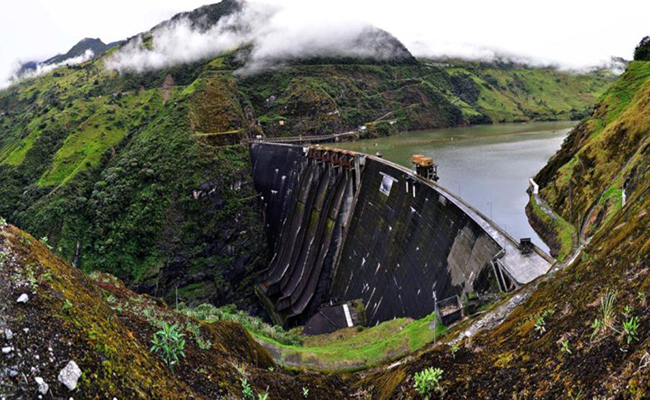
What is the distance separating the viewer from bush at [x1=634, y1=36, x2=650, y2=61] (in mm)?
37500

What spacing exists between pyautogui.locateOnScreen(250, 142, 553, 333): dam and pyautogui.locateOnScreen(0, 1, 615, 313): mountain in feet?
33.8

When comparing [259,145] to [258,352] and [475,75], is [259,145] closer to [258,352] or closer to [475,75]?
[258,352]

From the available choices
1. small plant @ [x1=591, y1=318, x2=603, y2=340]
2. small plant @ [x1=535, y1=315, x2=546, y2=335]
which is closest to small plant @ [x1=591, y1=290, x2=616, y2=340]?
small plant @ [x1=591, y1=318, x2=603, y2=340]

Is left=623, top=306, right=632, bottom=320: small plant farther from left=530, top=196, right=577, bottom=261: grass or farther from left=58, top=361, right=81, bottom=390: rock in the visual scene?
left=530, top=196, right=577, bottom=261: grass

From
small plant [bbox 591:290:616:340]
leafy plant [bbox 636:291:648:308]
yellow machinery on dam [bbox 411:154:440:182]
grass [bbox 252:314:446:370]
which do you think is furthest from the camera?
yellow machinery on dam [bbox 411:154:440:182]

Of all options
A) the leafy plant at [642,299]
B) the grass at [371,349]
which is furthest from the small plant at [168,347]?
the grass at [371,349]

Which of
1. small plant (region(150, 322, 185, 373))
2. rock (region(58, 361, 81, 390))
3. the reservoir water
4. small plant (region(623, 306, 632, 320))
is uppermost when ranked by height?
rock (region(58, 361, 81, 390))

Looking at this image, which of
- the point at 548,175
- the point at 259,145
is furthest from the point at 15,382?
the point at 259,145

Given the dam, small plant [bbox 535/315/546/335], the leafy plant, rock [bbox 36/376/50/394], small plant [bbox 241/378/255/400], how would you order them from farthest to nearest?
the dam → small plant [bbox 535/315/546/335] → small plant [bbox 241/378/255/400] → the leafy plant → rock [bbox 36/376/50/394]

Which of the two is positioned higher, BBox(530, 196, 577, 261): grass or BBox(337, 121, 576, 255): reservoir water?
BBox(530, 196, 577, 261): grass

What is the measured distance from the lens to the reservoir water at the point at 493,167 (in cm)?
3576

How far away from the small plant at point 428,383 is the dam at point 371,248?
29.7 ft

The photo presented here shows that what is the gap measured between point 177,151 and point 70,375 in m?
60.0

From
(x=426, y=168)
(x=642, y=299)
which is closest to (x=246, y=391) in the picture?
(x=642, y=299)
